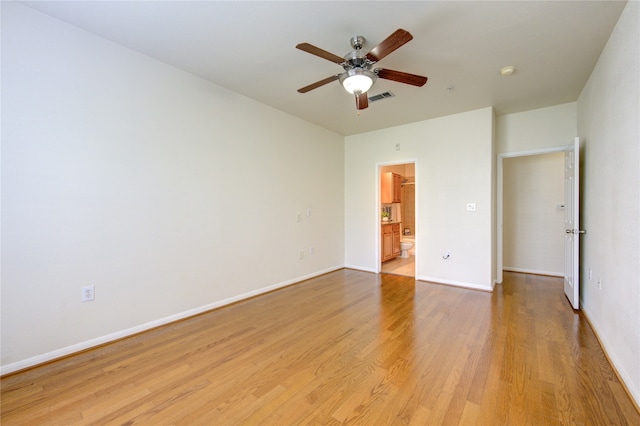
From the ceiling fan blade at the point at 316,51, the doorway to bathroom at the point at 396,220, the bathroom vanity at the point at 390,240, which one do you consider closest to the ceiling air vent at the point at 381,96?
the ceiling fan blade at the point at 316,51

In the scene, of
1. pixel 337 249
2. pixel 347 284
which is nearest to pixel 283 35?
pixel 347 284

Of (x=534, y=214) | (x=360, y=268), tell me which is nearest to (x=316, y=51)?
(x=360, y=268)

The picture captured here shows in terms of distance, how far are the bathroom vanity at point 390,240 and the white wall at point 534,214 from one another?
6.92ft

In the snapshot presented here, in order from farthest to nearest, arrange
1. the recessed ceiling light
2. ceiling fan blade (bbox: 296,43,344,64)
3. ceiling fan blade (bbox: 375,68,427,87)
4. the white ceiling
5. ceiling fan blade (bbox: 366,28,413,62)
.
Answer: the recessed ceiling light → ceiling fan blade (bbox: 375,68,427,87) → the white ceiling → ceiling fan blade (bbox: 296,43,344,64) → ceiling fan blade (bbox: 366,28,413,62)

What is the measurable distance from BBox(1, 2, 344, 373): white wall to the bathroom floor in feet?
8.21

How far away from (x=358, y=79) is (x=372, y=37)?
0.38 meters

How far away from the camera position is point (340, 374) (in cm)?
200

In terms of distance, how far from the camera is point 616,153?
2162 millimetres

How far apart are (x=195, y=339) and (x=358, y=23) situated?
3044 millimetres

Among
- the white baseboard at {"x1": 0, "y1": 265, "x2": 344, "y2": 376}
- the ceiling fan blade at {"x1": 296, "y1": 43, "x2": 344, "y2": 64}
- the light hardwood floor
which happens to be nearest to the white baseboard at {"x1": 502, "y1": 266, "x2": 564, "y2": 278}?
the light hardwood floor

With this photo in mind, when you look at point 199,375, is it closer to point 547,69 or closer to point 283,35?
point 283,35

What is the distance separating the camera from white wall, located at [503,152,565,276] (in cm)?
475

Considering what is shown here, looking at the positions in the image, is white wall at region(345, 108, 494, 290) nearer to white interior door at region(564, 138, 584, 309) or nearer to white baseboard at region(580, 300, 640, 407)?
white interior door at region(564, 138, 584, 309)

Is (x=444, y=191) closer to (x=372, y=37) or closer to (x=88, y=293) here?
(x=372, y=37)
